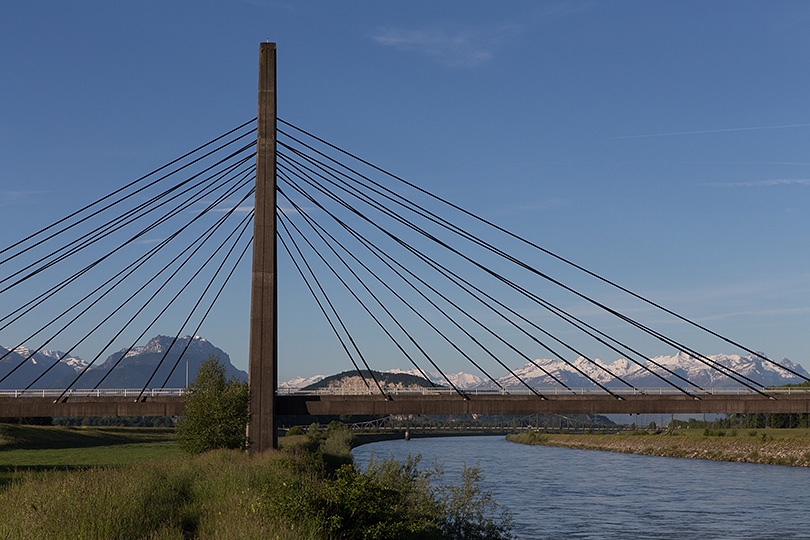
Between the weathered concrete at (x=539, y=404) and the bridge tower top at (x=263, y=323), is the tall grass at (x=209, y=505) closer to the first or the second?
the bridge tower top at (x=263, y=323)

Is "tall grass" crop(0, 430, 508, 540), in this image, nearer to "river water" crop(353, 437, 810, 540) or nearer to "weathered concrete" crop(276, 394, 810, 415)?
"river water" crop(353, 437, 810, 540)

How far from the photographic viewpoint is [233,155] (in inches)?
1943

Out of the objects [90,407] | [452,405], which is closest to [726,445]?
[452,405]

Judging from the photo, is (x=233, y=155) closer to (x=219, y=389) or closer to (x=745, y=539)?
(x=219, y=389)

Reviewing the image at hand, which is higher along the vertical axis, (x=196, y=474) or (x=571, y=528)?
(x=196, y=474)

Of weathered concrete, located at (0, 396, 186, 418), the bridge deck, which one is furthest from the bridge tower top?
weathered concrete, located at (0, 396, 186, 418)

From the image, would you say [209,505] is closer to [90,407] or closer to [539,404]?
[539,404]

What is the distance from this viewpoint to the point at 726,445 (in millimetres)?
111938

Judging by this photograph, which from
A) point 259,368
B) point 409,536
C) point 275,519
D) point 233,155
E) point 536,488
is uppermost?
point 233,155

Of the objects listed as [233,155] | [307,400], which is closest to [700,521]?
[307,400]

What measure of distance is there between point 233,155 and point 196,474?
2488 centimetres

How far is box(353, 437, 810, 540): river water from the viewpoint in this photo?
148 feet

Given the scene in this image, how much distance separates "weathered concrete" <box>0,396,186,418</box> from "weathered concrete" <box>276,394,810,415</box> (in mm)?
8973

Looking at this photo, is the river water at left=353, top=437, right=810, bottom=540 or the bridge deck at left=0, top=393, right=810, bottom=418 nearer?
the river water at left=353, top=437, right=810, bottom=540
